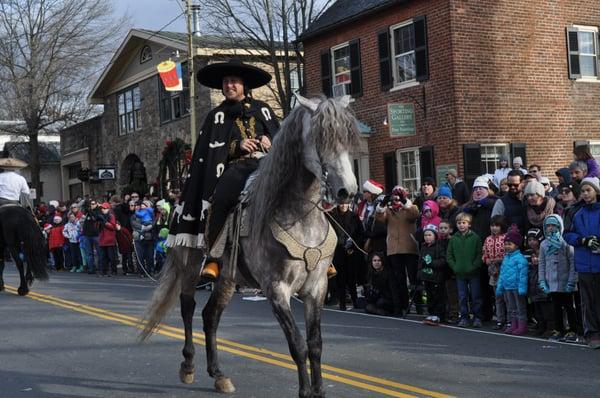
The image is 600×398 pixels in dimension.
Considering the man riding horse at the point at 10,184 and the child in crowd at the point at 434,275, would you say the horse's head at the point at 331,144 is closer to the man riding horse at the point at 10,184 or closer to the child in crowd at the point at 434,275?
the child in crowd at the point at 434,275

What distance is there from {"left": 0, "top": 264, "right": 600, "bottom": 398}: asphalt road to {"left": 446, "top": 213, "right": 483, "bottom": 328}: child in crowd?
59cm

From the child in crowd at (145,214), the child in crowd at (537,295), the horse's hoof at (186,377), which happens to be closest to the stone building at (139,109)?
the child in crowd at (145,214)

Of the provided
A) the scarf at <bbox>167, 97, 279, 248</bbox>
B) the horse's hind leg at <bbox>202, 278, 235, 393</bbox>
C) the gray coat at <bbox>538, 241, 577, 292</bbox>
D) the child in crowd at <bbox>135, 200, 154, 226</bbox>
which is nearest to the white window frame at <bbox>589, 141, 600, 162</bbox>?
the child in crowd at <bbox>135, 200, 154, 226</bbox>

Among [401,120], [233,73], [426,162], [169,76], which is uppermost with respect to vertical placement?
[169,76]

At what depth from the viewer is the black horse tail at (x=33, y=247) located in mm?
14977

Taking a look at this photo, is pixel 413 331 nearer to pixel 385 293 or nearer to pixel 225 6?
pixel 385 293

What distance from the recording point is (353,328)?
1173 centimetres

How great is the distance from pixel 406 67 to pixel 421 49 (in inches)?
35.5

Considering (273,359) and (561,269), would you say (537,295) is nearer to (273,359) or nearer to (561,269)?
(561,269)

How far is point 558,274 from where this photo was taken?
34.9 ft

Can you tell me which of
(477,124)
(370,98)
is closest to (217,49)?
(370,98)

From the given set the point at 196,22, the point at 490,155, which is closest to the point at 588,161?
the point at 490,155

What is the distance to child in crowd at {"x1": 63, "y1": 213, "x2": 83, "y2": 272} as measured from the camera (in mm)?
24406

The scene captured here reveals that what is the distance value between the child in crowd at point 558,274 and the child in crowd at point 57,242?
17701 millimetres
